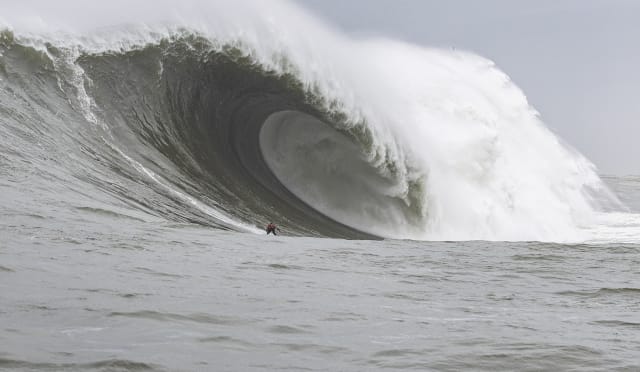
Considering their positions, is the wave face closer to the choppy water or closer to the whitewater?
the whitewater

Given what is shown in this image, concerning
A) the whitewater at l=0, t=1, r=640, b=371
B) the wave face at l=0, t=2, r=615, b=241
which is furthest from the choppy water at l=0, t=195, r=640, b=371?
the wave face at l=0, t=2, r=615, b=241

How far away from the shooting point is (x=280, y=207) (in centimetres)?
1352

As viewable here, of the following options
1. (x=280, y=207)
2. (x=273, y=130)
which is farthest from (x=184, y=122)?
(x=273, y=130)

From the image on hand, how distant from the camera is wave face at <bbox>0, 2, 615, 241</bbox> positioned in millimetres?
11211

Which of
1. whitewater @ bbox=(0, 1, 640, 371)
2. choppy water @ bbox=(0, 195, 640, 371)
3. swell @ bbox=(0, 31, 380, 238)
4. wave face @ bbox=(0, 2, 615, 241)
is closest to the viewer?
choppy water @ bbox=(0, 195, 640, 371)

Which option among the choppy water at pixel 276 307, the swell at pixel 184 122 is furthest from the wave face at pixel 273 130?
the choppy water at pixel 276 307

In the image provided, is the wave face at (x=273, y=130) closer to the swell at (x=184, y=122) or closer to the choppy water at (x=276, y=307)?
the swell at (x=184, y=122)

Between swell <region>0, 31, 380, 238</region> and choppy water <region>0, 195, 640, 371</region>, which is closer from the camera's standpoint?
choppy water <region>0, 195, 640, 371</region>

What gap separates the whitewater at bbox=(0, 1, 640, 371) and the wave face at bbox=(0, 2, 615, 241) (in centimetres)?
4

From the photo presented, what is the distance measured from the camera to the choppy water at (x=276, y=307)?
3.74 m

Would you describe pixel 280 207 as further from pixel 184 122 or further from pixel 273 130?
pixel 273 130

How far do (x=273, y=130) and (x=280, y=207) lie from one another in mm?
2881

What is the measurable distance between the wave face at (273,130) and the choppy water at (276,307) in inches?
114

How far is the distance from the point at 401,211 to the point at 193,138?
4.30 metres
